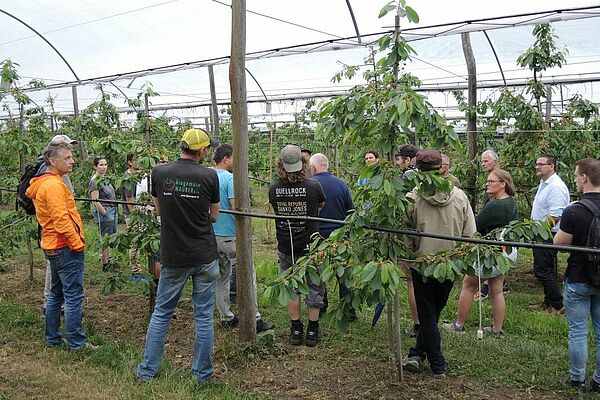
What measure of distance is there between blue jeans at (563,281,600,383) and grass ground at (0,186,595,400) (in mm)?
187

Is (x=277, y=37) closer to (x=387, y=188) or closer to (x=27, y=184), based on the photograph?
(x=27, y=184)

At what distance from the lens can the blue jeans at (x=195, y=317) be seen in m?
3.97

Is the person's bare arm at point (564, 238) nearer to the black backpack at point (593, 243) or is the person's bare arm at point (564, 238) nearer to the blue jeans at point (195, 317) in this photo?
the black backpack at point (593, 243)

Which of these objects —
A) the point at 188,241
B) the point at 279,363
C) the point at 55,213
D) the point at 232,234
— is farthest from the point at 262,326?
the point at 55,213

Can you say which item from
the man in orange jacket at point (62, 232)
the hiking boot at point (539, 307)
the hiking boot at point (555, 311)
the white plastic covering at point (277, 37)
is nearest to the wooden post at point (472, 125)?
the white plastic covering at point (277, 37)

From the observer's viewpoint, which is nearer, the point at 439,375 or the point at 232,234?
the point at 439,375

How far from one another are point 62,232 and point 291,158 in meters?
1.90

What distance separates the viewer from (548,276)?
5.91 metres

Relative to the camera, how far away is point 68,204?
4570 mm

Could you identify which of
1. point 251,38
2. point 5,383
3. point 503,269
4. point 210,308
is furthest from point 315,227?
point 251,38

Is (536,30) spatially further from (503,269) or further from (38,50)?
(38,50)

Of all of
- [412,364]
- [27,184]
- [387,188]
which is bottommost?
[412,364]

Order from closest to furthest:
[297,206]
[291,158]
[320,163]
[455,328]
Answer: [291,158] → [297,206] → [455,328] → [320,163]

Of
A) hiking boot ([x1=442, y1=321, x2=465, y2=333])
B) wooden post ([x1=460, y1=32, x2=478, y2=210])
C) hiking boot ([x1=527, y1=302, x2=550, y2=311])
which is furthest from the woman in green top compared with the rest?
wooden post ([x1=460, y1=32, x2=478, y2=210])
